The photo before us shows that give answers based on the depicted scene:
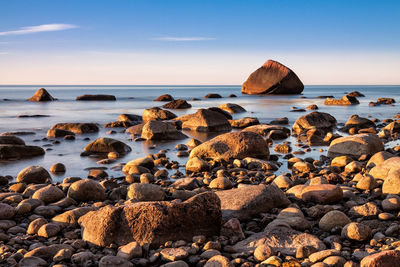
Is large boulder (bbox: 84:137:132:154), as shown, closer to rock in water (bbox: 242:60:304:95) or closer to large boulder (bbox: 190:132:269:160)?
large boulder (bbox: 190:132:269:160)

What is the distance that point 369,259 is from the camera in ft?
9.34

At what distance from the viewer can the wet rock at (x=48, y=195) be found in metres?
4.90

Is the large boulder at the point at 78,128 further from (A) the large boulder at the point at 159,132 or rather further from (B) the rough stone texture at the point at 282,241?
(B) the rough stone texture at the point at 282,241

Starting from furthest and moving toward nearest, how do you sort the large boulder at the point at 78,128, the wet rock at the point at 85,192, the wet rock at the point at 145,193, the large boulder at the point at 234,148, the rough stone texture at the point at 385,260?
the large boulder at the point at 78,128 < the large boulder at the point at 234,148 < the wet rock at the point at 85,192 < the wet rock at the point at 145,193 < the rough stone texture at the point at 385,260

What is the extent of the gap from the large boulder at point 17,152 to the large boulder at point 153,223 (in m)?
5.72

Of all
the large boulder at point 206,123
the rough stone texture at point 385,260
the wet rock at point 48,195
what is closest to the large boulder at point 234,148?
the wet rock at point 48,195

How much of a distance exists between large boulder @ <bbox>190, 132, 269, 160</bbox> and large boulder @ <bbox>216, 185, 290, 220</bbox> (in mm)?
3139

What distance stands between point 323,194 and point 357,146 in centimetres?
412

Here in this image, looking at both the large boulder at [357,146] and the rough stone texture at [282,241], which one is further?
the large boulder at [357,146]

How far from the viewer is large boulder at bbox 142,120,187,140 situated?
457 inches

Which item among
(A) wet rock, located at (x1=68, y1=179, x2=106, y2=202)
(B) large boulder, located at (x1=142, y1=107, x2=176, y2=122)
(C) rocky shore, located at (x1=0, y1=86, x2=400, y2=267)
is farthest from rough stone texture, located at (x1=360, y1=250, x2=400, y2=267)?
(B) large boulder, located at (x1=142, y1=107, x2=176, y2=122)

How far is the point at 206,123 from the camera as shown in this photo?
45.5 ft

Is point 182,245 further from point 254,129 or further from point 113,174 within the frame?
point 254,129

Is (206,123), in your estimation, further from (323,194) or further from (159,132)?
(323,194)
